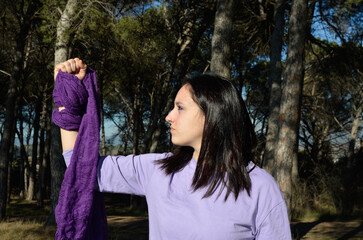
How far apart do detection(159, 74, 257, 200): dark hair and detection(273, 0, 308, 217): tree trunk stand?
14.8 ft

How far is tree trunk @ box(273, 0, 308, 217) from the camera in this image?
5918 millimetres

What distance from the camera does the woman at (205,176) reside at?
58.0 inches

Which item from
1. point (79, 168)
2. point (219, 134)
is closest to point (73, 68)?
point (79, 168)

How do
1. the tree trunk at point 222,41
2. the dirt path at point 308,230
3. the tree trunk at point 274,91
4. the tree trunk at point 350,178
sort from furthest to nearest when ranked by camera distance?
the tree trunk at point 350,178
the tree trunk at point 274,91
the dirt path at point 308,230
the tree trunk at point 222,41

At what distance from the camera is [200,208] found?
4.93 ft

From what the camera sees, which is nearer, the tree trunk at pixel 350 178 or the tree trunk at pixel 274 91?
the tree trunk at pixel 274 91

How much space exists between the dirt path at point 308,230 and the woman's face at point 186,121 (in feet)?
17.5

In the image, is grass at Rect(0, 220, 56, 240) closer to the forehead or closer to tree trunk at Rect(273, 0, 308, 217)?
tree trunk at Rect(273, 0, 308, 217)

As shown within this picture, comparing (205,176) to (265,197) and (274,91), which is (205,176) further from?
(274,91)

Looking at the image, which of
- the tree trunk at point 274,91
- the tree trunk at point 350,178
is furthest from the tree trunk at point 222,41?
the tree trunk at point 350,178

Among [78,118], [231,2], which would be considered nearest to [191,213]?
[78,118]

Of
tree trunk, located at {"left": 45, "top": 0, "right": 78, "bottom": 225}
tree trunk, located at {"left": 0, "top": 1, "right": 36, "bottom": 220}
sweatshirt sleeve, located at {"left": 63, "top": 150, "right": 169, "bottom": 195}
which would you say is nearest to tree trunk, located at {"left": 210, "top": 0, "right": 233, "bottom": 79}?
tree trunk, located at {"left": 45, "top": 0, "right": 78, "bottom": 225}

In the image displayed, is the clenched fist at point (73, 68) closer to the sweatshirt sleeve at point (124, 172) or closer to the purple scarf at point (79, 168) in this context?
the purple scarf at point (79, 168)

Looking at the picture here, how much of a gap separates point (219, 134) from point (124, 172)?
1.50ft
